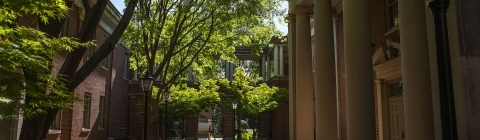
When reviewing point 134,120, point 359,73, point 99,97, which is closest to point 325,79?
point 359,73

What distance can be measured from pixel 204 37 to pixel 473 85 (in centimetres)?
1469

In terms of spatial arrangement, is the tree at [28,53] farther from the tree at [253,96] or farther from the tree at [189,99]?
the tree at [253,96]

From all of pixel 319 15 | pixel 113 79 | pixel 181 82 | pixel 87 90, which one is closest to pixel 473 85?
pixel 319 15

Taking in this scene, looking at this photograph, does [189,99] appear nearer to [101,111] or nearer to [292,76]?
[101,111]

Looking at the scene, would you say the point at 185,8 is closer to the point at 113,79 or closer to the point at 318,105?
the point at 318,105

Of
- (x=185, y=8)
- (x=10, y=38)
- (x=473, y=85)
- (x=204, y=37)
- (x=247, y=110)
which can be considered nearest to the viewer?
(x=10, y=38)

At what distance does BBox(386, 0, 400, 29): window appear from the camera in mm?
13828

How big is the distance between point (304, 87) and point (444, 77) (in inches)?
425

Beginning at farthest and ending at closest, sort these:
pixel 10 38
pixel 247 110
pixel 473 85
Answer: pixel 247 110, pixel 473 85, pixel 10 38

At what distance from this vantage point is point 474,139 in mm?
6742

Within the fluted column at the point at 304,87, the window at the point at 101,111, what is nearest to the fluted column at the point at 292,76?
the fluted column at the point at 304,87

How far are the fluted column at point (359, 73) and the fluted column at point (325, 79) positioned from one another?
2704 millimetres

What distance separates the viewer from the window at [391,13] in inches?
544

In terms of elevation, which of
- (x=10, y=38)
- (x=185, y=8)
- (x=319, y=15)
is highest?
(x=185, y=8)
